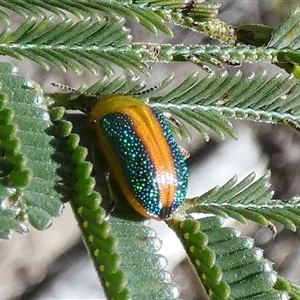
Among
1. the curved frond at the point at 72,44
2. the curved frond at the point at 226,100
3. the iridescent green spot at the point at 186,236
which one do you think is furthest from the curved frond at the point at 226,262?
the curved frond at the point at 72,44

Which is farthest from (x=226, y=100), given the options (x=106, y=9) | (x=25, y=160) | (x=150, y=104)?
(x=25, y=160)

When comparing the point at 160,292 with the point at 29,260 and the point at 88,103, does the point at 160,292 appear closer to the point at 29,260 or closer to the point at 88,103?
the point at 88,103

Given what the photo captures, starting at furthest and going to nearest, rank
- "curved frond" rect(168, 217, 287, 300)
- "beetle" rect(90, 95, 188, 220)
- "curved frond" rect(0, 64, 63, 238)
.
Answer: "beetle" rect(90, 95, 188, 220), "curved frond" rect(168, 217, 287, 300), "curved frond" rect(0, 64, 63, 238)

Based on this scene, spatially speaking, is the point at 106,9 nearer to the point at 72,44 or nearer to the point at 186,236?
the point at 72,44

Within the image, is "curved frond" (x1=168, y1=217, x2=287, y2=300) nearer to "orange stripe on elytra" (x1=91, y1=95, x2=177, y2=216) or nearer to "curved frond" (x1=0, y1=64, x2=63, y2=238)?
"orange stripe on elytra" (x1=91, y1=95, x2=177, y2=216)

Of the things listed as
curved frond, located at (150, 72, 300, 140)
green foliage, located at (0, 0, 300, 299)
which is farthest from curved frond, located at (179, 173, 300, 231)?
curved frond, located at (150, 72, 300, 140)

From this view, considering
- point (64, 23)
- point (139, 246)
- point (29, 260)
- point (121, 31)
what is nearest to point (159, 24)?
point (121, 31)
